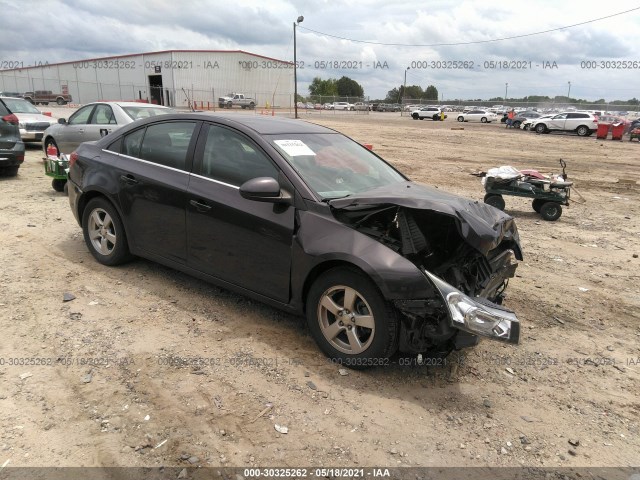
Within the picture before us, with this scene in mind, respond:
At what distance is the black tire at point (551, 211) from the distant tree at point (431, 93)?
116 metres

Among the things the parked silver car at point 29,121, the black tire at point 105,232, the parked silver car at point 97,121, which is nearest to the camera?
the black tire at point 105,232

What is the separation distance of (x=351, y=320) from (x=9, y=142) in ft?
31.2

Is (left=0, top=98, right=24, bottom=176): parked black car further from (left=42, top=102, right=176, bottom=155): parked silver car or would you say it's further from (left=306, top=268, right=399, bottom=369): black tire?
(left=306, top=268, right=399, bottom=369): black tire

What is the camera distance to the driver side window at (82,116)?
10.4 metres

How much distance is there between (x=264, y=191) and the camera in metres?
3.48

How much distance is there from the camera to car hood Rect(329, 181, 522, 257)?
320 cm

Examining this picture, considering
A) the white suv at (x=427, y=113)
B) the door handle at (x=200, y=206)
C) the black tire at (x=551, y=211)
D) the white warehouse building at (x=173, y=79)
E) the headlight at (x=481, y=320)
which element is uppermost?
the white warehouse building at (x=173, y=79)

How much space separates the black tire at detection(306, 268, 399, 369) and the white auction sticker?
1.11m

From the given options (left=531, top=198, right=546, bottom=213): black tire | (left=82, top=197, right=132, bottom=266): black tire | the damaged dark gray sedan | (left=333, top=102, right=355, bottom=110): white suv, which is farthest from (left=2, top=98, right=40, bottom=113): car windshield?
(left=333, top=102, right=355, bottom=110): white suv

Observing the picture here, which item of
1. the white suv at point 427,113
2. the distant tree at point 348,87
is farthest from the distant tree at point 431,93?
the white suv at point 427,113

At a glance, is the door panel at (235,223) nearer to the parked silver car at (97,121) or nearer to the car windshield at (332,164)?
the car windshield at (332,164)

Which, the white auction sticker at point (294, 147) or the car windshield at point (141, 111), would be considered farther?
the car windshield at point (141, 111)

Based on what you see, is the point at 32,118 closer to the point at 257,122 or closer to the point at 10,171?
the point at 10,171

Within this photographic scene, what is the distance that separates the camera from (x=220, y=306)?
14.2 feet
